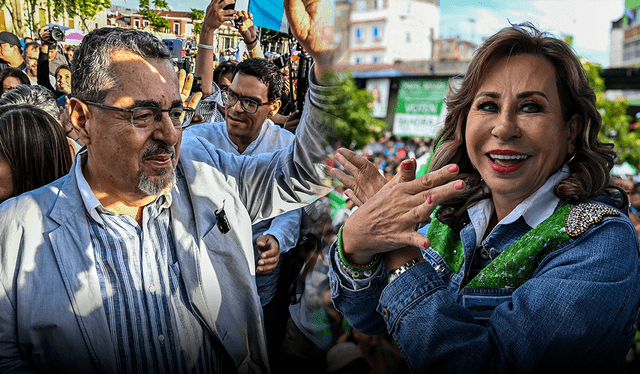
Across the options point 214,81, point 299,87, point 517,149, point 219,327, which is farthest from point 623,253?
point 214,81

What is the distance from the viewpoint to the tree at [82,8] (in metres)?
1.53

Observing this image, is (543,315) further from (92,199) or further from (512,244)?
(92,199)

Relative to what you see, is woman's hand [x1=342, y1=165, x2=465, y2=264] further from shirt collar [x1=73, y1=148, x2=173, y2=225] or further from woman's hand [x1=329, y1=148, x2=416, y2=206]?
shirt collar [x1=73, y1=148, x2=173, y2=225]

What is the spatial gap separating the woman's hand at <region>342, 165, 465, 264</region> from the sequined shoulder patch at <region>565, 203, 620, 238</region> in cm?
34

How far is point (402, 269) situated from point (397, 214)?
185 mm

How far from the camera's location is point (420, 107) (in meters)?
1.55

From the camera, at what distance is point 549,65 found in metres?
1.18

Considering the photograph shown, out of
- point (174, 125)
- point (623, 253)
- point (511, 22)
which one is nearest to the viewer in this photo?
point (623, 253)

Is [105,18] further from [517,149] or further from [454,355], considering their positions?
[454,355]

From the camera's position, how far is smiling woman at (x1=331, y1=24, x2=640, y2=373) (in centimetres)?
98

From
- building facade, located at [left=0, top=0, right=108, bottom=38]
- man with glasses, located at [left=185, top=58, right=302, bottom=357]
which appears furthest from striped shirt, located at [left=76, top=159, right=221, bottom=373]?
building facade, located at [left=0, top=0, right=108, bottom=38]

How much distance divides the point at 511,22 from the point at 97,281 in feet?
4.53

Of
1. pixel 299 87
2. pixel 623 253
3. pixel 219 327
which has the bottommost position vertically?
pixel 219 327

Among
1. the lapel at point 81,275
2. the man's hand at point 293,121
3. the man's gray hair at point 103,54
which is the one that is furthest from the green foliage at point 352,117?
the lapel at point 81,275
